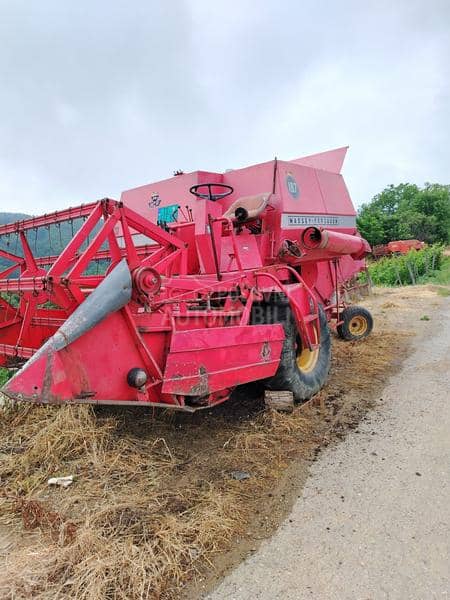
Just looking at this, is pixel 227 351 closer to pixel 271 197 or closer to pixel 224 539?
pixel 224 539

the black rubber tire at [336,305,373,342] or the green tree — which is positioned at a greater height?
the green tree

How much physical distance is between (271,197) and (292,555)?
12.0 feet

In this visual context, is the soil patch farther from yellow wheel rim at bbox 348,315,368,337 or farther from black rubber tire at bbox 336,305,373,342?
yellow wheel rim at bbox 348,315,368,337

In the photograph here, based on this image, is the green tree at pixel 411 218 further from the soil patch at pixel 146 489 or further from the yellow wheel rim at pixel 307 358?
the soil patch at pixel 146 489

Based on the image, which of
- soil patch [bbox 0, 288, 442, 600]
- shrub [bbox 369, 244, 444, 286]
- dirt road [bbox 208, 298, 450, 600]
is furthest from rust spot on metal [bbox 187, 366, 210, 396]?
shrub [bbox 369, 244, 444, 286]

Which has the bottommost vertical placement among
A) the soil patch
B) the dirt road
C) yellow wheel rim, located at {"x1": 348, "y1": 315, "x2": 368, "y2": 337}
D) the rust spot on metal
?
the dirt road

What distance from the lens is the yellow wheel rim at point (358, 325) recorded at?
23.6 ft

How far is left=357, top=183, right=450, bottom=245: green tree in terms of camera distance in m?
31.3

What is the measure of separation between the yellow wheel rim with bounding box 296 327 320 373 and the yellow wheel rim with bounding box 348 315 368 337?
2.81m

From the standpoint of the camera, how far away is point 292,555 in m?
2.15

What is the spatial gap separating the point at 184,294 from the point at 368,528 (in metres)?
1.86

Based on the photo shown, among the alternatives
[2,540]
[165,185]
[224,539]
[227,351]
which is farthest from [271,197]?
[2,540]

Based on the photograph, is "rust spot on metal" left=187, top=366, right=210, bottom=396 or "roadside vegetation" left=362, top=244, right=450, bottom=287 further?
"roadside vegetation" left=362, top=244, right=450, bottom=287

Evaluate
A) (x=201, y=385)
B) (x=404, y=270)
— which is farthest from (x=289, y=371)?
(x=404, y=270)
